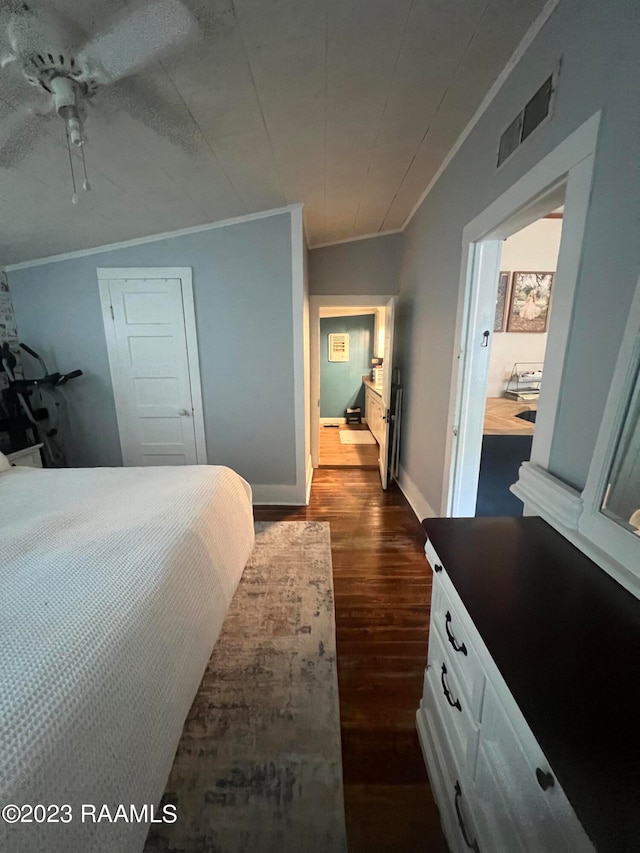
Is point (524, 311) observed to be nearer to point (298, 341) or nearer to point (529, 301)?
point (529, 301)

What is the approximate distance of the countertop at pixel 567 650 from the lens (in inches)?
17.1

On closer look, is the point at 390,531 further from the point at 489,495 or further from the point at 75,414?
the point at 75,414

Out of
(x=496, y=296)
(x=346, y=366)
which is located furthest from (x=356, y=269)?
(x=346, y=366)

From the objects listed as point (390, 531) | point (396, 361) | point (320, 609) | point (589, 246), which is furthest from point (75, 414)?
point (589, 246)

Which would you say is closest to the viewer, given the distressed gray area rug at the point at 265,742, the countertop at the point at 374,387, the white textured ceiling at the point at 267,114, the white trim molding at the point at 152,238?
the distressed gray area rug at the point at 265,742

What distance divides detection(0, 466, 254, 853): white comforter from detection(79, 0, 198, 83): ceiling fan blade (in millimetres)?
1609

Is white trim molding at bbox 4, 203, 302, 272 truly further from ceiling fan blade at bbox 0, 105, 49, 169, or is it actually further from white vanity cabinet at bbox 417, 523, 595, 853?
white vanity cabinet at bbox 417, 523, 595, 853

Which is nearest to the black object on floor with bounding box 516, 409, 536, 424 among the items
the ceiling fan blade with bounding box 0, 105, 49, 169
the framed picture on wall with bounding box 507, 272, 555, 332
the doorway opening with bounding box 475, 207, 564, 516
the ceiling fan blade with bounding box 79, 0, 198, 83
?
the doorway opening with bounding box 475, 207, 564, 516

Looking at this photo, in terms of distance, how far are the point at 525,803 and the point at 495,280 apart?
6.72 feet

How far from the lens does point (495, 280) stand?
1829mm

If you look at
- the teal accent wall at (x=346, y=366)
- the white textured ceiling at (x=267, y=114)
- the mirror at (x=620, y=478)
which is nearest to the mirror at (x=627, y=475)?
the mirror at (x=620, y=478)

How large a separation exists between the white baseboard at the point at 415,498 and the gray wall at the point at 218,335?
3.77ft

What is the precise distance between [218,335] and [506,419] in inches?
94.6

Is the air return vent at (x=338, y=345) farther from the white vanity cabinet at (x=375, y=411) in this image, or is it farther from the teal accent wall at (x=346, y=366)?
the white vanity cabinet at (x=375, y=411)
